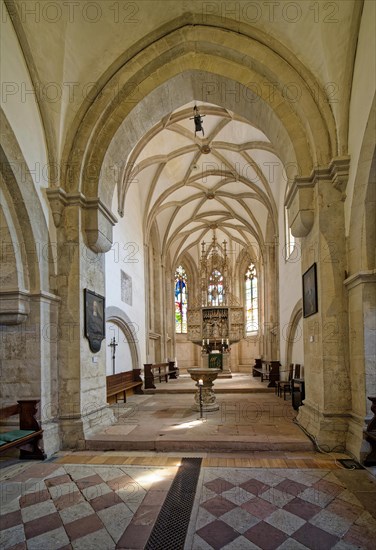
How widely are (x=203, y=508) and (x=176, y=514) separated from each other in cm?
27

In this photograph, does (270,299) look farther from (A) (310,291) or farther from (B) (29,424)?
(B) (29,424)

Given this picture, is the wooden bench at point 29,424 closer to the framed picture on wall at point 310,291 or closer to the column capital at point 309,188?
the framed picture on wall at point 310,291

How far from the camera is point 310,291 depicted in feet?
20.9

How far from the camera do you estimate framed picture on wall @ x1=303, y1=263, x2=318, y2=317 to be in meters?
6.11

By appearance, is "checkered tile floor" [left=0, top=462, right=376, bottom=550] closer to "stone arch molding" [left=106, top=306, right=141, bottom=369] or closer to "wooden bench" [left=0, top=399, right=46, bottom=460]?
"wooden bench" [left=0, top=399, right=46, bottom=460]

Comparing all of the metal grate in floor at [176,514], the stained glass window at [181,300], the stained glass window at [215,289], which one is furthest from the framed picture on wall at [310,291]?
the stained glass window at [181,300]

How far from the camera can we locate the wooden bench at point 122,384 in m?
9.79

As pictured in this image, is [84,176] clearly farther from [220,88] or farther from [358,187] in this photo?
[358,187]

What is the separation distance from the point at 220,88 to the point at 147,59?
138 centimetres

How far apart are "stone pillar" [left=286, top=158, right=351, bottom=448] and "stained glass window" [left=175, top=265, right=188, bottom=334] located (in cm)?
1945

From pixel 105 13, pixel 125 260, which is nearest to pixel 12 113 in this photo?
pixel 105 13

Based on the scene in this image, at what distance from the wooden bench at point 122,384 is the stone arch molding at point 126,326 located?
1.45 ft

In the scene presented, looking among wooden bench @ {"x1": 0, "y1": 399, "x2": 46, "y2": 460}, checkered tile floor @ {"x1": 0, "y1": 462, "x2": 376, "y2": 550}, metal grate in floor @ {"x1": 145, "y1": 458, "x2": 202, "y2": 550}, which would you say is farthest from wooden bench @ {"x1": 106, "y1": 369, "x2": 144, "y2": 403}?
metal grate in floor @ {"x1": 145, "y1": 458, "x2": 202, "y2": 550}

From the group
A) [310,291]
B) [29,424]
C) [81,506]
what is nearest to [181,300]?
[310,291]
